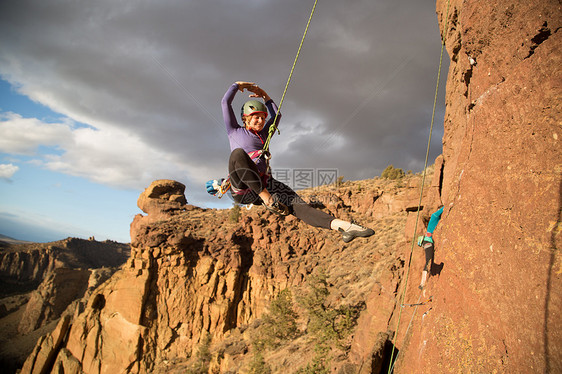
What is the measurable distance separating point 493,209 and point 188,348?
29602mm

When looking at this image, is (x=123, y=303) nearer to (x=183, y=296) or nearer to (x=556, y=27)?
(x=183, y=296)

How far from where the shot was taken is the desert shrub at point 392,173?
36.9 meters

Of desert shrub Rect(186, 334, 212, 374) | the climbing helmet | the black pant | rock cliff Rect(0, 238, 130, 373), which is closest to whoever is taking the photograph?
the black pant

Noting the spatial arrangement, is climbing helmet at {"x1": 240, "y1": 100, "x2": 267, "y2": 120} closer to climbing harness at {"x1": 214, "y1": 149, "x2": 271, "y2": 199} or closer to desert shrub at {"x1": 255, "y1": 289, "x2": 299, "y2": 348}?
climbing harness at {"x1": 214, "y1": 149, "x2": 271, "y2": 199}

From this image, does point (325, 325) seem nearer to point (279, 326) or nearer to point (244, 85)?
point (279, 326)

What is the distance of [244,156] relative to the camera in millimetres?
4254

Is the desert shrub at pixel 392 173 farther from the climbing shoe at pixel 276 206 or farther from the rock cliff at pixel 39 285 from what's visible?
the rock cliff at pixel 39 285

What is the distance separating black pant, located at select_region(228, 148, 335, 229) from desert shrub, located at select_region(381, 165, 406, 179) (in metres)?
34.6

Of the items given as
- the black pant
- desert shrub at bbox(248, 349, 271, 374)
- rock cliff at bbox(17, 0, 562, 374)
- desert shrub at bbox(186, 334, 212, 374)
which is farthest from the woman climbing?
desert shrub at bbox(186, 334, 212, 374)

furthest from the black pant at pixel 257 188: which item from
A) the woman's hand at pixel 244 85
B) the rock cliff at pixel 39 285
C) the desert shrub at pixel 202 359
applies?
the rock cliff at pixel 39 285

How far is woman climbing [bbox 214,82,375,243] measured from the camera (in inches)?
169

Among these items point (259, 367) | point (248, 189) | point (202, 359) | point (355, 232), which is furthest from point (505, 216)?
point (202, 359)

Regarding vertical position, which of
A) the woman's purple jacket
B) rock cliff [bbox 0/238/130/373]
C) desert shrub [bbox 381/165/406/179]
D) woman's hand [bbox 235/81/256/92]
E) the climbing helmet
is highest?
desert shrub [bbox 381/165/406/179]

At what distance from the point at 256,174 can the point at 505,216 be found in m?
3.07
